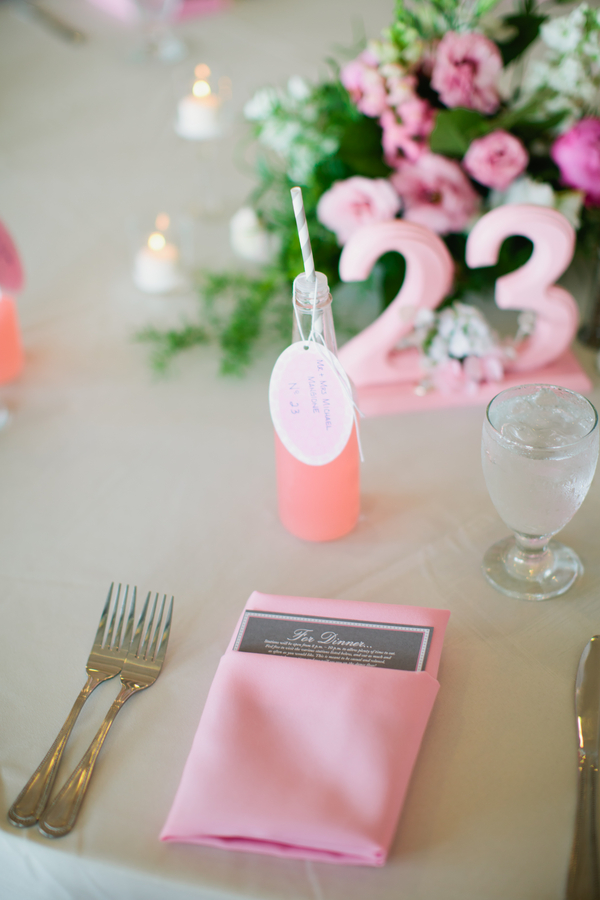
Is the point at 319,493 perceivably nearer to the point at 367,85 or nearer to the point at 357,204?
the point at 357,204

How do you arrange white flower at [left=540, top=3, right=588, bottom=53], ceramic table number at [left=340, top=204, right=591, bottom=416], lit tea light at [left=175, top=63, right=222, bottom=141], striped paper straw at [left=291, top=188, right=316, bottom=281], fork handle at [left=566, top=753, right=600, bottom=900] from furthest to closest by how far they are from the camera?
lit tea light at [left=175, top=63, right=222, bottom=141]
white flower at [left=540, top=3, right=588, bottom=53]
ceramic table number at [left=340, top=204, right=591, bottom=416]
striped paper straw at [left=291, top=188, right=316, bottom=281]
fork handle at [left=566, top=753, right=600, bottom=900]

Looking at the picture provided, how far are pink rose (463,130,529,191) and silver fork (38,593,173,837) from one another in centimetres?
76

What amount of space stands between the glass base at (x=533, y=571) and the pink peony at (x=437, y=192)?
1.78 feet

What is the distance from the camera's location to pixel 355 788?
0.61 metres

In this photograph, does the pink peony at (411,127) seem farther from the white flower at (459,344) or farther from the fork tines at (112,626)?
the fork tines at (112,626)

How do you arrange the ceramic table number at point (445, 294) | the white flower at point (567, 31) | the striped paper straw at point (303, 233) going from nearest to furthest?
the striped paper straw at point (303, 233), the ceramic table number at point (445, 294), the white flower at point (567, 31)

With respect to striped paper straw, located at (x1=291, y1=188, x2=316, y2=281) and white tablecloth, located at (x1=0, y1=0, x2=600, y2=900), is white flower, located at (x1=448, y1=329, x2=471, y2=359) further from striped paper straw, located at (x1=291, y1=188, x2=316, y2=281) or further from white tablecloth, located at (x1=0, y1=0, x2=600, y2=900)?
striped paper straw, located at (x1=291, y1=188, x2=316, y2=281)

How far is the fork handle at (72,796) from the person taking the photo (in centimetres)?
63

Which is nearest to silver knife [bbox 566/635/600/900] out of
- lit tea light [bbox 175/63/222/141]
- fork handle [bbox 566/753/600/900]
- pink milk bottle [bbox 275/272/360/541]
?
fork handle [bbox 566/753/600/900]

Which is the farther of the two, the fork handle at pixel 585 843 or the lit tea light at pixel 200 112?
the lit tea light at pixel 200 112

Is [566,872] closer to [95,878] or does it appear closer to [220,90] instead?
[95,878]

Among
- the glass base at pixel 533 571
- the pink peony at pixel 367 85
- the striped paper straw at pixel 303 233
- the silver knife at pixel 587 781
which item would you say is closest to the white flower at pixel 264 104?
the pink peony at pixel 367 85

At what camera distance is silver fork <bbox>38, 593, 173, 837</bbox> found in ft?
2.07

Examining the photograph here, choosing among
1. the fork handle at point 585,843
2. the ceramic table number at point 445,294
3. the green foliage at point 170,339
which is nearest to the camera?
the fork handle at point 585,843
